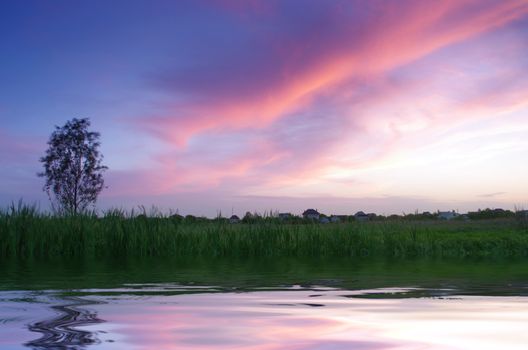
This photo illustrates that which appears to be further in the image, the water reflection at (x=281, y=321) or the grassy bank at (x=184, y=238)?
the grassy bank at (x=184, y=238)

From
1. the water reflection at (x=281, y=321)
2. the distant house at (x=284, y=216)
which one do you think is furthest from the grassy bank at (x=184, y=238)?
the water reflection at (x=281, y=321)

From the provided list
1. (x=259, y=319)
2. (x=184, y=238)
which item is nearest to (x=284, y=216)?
(x=184, y=238)

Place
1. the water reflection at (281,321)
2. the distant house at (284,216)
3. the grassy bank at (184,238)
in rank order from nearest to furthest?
the water reflection at (281,321), the grassy bank at (184,238), the distant house at (284,216)

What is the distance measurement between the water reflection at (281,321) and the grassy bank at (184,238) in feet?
34.3

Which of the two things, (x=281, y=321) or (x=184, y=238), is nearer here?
(x=281, y=321)

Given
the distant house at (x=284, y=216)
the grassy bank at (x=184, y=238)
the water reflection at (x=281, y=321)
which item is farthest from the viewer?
the distant house at (x=284, y=216)

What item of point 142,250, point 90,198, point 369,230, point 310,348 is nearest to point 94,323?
point 310,348

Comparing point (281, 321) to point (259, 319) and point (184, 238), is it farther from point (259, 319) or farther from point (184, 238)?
point (184, 238)

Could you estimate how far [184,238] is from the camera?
15.3 m

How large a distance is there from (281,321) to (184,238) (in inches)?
499

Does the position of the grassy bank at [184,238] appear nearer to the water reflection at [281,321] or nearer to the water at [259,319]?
the water at [259,319]

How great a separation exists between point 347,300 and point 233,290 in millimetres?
1238

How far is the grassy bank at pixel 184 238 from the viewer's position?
45.9 feet

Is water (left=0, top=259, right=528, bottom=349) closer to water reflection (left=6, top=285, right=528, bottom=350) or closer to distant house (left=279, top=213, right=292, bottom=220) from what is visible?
water reflection (left=6, top=285, right=528, bottom=350)
